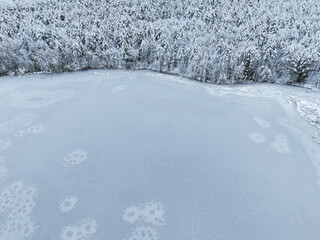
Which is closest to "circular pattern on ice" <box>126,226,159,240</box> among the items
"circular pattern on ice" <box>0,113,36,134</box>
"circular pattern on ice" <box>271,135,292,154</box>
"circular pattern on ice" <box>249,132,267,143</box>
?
"circular pattern on ice" <box>249,132,267,143</box>

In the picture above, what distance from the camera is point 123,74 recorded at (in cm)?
2884

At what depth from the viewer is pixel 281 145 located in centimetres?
1917

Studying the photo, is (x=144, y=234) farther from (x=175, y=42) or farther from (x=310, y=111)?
(x=175, y=42)

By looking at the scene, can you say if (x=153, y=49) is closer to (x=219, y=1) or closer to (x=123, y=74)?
(x=123, y=74)

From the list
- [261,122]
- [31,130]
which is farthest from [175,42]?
[31,130]

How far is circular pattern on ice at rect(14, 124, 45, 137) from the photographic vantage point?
788 inches

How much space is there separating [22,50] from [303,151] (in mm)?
33341

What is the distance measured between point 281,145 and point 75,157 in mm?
17009

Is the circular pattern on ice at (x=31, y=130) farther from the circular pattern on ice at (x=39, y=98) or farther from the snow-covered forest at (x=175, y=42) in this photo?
the snow-covered forest at (x=175, y=42)

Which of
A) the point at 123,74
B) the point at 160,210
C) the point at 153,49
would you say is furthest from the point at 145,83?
the point at 160,210

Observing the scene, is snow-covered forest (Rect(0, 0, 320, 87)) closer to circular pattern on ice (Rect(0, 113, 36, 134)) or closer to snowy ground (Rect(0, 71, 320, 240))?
snowy ground (Rect(0, 71, 320, 240))

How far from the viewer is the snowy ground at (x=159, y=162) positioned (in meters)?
14.1

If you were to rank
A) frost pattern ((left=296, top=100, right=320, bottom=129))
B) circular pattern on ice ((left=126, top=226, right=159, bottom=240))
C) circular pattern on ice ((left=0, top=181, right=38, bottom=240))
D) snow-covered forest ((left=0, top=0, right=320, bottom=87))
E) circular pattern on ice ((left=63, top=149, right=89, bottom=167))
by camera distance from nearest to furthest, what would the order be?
circular pattern on ice ((left=126, top=226, right=159, bottom=240)) < circular pattern on ice ((left=0, top=181, right=38, bottom=240)) < circular pattern on ice ((left=63, top=149, right=89, bottom=167)) < frost pattern ((left=296, top=100, right=320, bottom=129)) < snow-covered forest ((left=0, top=0, right=320, bottom=87))

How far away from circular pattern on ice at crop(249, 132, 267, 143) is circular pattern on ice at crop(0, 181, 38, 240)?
57.2 ft
